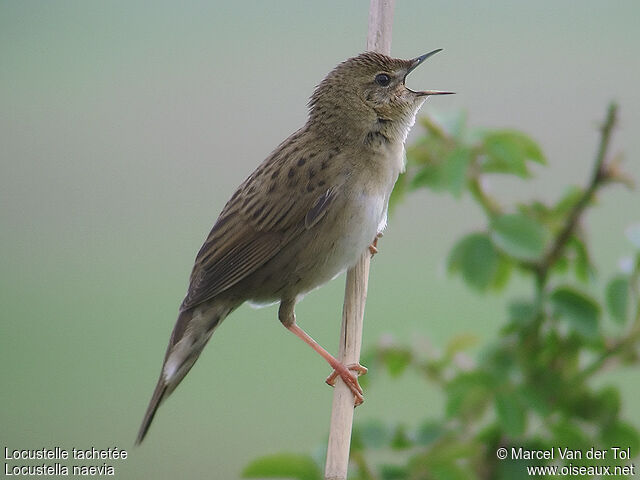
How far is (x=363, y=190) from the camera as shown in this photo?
9.57 feet

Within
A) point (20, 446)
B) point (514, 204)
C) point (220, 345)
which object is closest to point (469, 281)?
point (514, 204)

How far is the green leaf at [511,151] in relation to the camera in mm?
2334

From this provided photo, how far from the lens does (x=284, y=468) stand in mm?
2281

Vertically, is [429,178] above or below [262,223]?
below

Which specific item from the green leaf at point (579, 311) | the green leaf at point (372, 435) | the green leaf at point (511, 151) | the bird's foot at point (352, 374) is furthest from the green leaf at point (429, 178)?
the green leaf at point (372, 435)

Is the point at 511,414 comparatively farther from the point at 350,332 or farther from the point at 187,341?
the point at 187,341

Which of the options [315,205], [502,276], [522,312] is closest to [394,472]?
[522,312]

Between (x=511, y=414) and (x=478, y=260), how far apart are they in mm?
463

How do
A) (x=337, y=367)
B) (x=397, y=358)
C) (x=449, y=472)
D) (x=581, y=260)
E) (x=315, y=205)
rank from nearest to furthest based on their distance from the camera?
(x=449, y=472)
(x=581, y=260)
(x=397, y=358)
(x=337, y=367)
(x=315, y=205)

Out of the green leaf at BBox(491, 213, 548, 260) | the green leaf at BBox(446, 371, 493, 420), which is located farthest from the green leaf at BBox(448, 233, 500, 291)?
the green leaf at BBox(446, 371, 493, 420)

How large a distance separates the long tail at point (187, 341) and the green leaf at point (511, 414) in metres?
1.19

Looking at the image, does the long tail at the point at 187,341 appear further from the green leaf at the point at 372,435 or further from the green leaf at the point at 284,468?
the green leaf at the point at 372,435

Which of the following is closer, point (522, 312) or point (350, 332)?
point (522, 312)

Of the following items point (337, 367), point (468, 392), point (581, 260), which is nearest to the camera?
point (468, 392)
